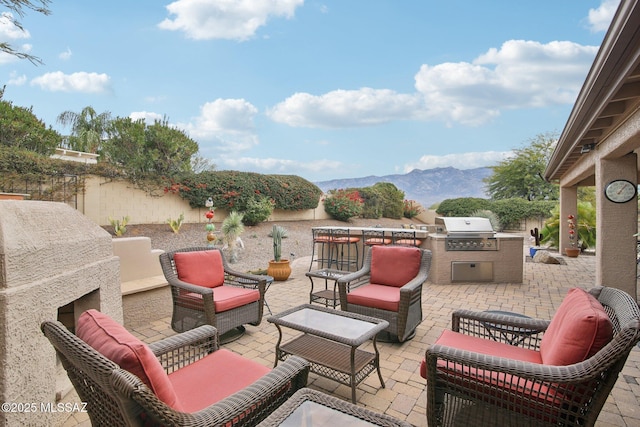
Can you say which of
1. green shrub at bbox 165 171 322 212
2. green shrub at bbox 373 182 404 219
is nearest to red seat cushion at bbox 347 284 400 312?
green shrub at bbox 165 171 322 212

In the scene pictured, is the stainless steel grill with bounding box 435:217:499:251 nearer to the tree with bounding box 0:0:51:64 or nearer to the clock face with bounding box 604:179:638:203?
the clock face with bounding box 604:179:638:203

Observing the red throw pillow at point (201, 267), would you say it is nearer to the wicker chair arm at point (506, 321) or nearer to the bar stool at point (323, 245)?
the wicker chair arm at point (506, 321)

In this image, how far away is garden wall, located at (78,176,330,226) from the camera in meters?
9.62

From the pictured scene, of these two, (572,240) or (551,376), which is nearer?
(551,376)

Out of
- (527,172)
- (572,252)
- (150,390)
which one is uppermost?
(527,172)

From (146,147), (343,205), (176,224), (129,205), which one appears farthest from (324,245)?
(343,205)

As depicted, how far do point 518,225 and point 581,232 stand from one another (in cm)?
776

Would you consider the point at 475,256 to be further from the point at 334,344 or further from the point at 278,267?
the point at 334,344

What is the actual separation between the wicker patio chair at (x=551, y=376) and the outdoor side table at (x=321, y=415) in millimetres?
531

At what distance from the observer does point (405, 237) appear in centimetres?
607

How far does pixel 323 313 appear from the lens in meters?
3.00

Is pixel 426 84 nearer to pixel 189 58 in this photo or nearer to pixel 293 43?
pixel 293 43

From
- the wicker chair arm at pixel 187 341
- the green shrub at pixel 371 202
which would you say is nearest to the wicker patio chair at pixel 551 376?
the wicker chair arm at pixel 187 341

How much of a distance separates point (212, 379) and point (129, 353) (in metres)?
0.73
